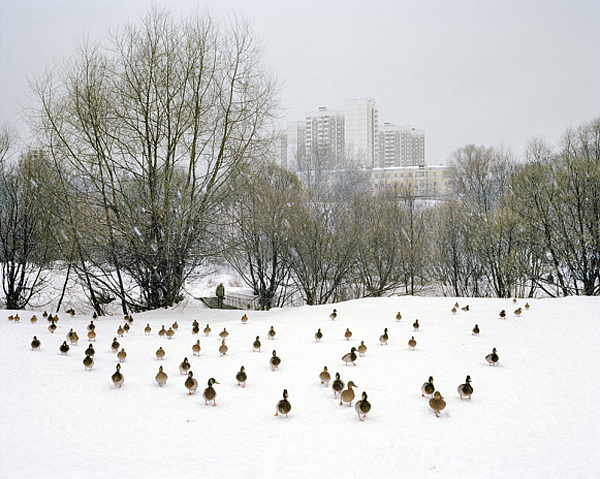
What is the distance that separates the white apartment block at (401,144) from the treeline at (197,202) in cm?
5164

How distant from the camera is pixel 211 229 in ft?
44.0

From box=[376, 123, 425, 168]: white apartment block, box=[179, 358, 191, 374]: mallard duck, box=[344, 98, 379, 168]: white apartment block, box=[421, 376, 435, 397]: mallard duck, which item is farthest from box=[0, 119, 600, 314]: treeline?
box=[376, 123, 425, 168]: white apartment block

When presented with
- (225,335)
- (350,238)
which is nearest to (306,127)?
(350,238)

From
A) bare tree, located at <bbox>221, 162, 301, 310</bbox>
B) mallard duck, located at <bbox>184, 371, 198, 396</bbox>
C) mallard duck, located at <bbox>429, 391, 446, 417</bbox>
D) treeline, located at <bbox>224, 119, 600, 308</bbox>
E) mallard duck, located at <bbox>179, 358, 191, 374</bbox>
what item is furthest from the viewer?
treeline, located at <bbox>224, 119, 600, 308</bbox>

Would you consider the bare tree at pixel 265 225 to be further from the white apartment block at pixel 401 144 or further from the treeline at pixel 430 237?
the white apartment block at pixel 401 144

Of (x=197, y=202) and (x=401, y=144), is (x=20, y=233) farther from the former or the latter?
(x=401, y=144)

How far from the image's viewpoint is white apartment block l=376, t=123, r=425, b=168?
236 feet

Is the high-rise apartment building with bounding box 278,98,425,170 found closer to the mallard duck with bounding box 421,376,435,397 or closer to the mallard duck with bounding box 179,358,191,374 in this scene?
the mallard duck with bounding box 179,358,191,374

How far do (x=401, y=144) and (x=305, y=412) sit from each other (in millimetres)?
72254

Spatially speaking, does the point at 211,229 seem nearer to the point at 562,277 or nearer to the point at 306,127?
the point at 562,277

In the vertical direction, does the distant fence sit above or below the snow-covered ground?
above

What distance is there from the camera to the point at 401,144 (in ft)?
238

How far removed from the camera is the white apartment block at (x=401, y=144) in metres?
72.0

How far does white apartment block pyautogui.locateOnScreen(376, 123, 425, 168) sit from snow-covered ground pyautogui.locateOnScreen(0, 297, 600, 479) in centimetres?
6680
